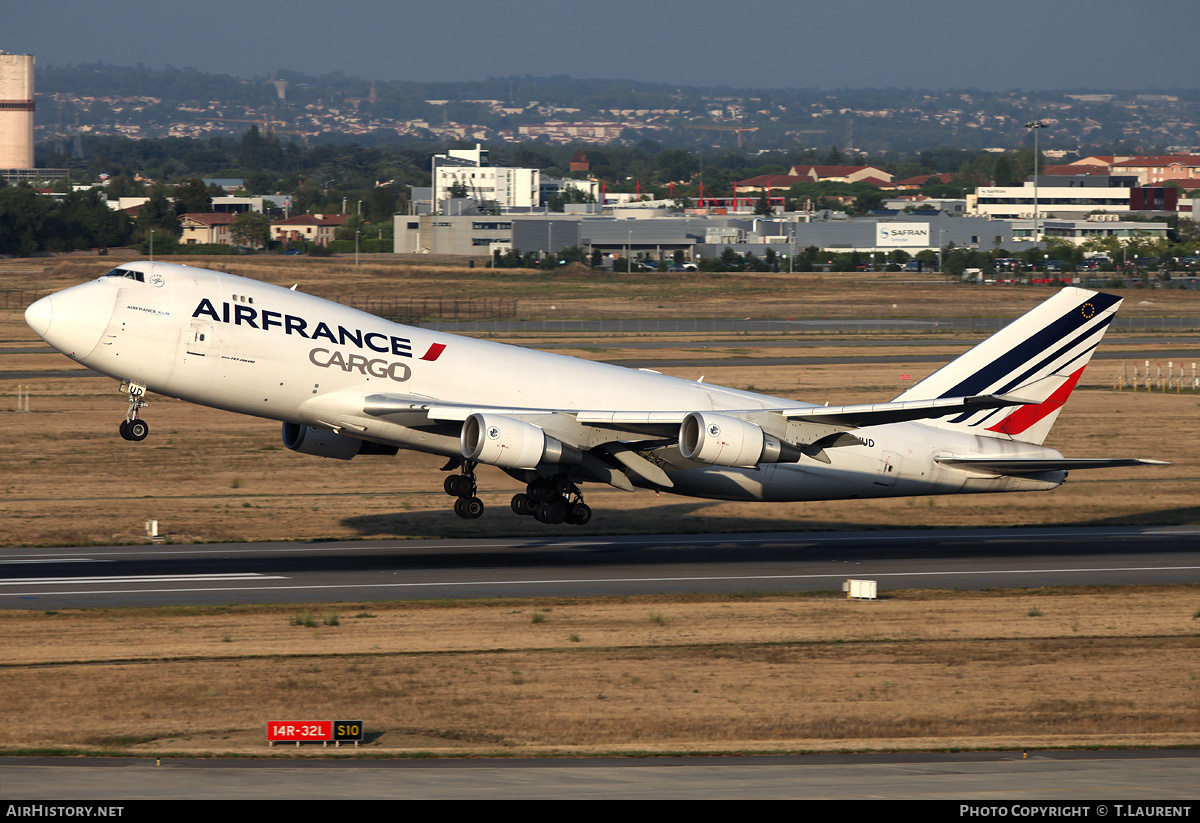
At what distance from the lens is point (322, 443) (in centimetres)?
4150

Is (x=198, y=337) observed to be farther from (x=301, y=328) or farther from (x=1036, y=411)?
(x=1036, y=411)

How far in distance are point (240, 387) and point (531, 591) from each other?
10.0 m

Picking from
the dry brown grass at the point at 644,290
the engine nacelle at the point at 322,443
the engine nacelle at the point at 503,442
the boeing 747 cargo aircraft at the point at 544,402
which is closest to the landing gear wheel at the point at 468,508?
the boeing 747 cargo aircraft at the point at 544,402

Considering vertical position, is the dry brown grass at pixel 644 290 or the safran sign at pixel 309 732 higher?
the safran sign at pixel 309 732

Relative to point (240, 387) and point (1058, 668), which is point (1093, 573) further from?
point (240, 387)

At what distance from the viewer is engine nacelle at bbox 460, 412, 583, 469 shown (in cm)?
3738

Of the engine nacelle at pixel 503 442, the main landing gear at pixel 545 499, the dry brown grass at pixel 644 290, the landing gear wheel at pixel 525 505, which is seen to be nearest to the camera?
the engine nacelle at pixel 503 442

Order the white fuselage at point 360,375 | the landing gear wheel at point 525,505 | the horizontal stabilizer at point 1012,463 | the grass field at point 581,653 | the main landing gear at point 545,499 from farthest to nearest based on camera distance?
the horizontal stabilizer at point 1012,463
the landing gear wheel at point 525,505
the main landing gear at point 545,499
the white fuselage at point 360,375
the grass field at point 581,653

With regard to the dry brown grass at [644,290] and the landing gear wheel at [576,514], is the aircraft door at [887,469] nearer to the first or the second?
the landing gear wheel at [576,514]

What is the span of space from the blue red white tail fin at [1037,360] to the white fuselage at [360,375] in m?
1.48

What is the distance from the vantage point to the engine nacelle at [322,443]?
41.4m

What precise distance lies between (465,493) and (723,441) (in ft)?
27.3

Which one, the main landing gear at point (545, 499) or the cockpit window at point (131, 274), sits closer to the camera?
the cockpit window at point (131, 274)
